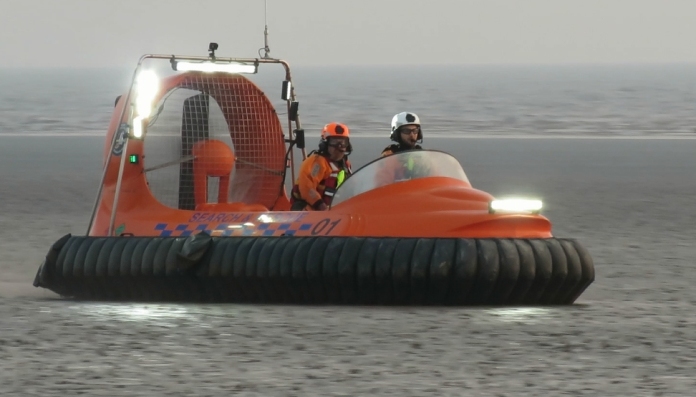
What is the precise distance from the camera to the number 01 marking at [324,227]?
6064 mm

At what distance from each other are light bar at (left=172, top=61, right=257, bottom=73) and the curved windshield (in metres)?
1.23

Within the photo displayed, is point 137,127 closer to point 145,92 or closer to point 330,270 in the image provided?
point 145,92

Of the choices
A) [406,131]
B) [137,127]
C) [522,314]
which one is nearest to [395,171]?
[406,131]

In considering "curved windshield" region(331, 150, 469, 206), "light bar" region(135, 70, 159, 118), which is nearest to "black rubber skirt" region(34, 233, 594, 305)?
Result: "curved windshield" region(331, 150, 469, 206)

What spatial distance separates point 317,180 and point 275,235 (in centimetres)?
85

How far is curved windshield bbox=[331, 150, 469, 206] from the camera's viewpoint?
623cm

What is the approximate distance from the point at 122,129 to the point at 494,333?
2.79m

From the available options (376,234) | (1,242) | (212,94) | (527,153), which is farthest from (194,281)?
(527,153)

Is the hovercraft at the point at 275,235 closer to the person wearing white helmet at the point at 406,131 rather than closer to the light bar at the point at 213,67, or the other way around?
the light bar at the point at 213,67

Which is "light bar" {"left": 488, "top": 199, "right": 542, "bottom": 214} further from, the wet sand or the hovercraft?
the wet sand

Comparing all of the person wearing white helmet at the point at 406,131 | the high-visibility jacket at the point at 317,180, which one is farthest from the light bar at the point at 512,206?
the high-visibility jacket at the point at 317,180

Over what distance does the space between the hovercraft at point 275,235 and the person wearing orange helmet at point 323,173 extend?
339mm

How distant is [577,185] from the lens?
→ 510 inches

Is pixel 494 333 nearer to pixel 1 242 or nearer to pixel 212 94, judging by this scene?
pixel 212 94
